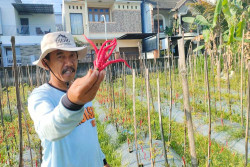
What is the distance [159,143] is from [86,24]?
Answer: 1261 centimetres

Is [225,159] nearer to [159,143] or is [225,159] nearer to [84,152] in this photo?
[159,143]

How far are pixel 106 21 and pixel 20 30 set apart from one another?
6211mm

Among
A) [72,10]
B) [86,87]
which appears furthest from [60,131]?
[72,10]

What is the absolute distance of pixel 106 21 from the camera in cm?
1524

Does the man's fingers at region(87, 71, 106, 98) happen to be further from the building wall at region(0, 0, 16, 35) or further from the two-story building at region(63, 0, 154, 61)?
the building wall at region(0, 0, 16, 35)

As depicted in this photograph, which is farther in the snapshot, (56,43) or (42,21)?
(42,21)

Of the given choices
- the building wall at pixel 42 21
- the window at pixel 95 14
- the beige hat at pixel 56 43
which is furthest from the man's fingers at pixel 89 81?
the building wall at pixel 42 21

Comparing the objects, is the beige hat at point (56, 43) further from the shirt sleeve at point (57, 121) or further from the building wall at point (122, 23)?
the building wall at point (122, 23)

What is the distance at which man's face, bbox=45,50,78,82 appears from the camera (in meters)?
1.10

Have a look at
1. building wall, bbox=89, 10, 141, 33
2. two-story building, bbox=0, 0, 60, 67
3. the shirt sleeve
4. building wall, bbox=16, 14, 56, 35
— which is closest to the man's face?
the shirt sleeve

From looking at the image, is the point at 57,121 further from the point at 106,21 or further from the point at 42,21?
the point at 42,21

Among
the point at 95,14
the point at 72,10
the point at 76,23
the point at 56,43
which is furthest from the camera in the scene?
the point at 95,14

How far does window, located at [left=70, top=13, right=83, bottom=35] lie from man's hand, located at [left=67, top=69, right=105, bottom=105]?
14.3 m

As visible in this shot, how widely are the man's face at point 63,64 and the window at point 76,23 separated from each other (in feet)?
45.2
